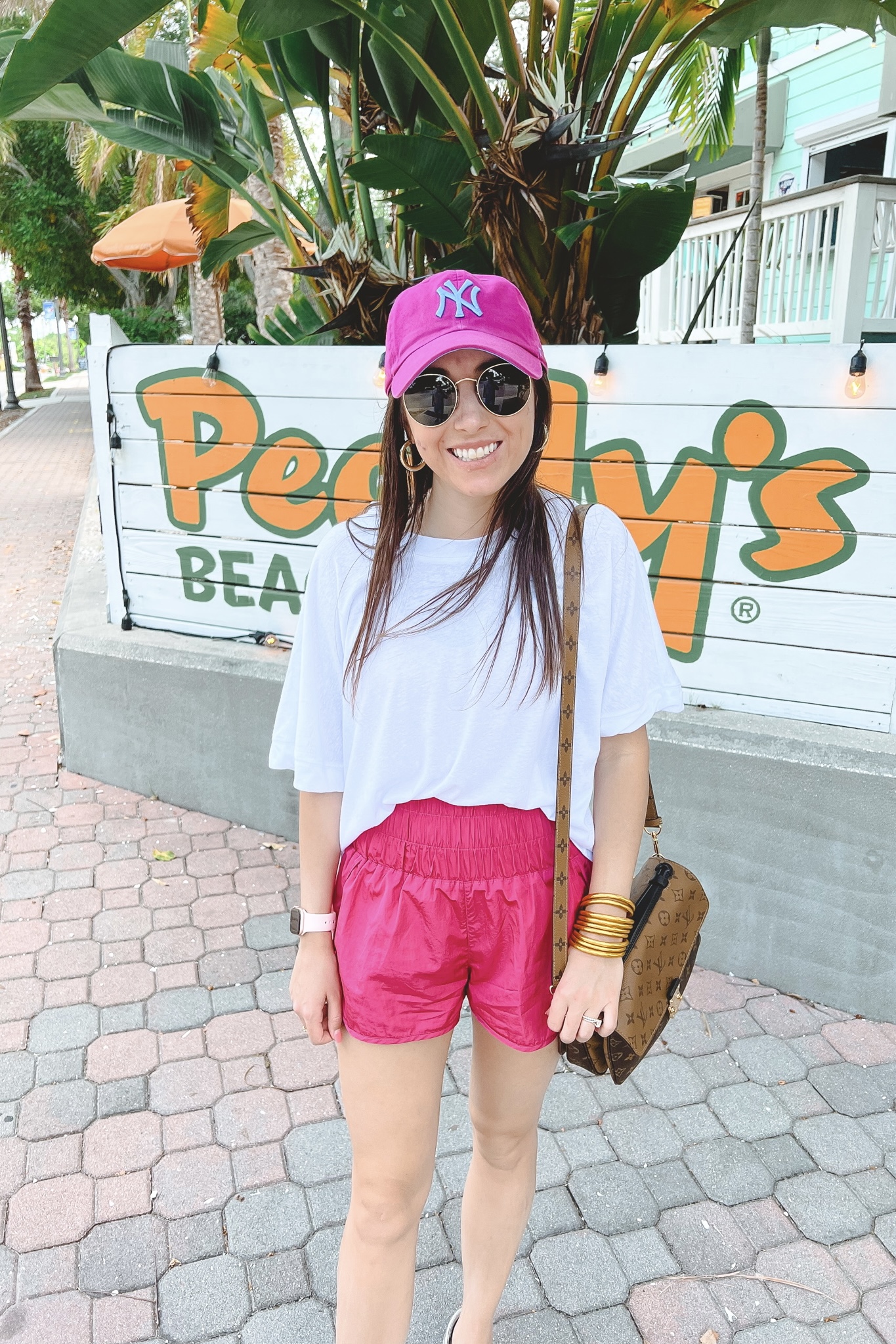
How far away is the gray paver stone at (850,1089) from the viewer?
273cm

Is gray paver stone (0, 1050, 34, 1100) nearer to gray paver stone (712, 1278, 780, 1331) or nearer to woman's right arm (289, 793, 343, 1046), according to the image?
woman's right arm (289, 793, 343, 1046)

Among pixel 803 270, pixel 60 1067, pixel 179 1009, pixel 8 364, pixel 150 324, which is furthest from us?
pixel 8 364

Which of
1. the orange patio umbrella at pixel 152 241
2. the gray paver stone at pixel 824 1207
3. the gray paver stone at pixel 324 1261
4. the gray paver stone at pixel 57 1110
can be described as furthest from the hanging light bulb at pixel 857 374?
the orange patio umbrella at pixel 152 241

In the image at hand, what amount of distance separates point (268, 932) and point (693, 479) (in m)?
2.17

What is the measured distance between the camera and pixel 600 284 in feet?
12.7

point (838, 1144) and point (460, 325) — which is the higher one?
point (460, 325)

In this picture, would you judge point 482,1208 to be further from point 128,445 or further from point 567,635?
point 128,445

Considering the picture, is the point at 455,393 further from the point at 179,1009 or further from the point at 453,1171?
the point at 179,1009

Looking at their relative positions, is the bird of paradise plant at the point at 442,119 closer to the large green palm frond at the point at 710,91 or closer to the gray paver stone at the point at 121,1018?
the large green palm frond at the point at 710,91

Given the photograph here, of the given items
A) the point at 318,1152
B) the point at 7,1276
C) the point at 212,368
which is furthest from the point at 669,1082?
the point at 212,368

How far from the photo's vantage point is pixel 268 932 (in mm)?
3545

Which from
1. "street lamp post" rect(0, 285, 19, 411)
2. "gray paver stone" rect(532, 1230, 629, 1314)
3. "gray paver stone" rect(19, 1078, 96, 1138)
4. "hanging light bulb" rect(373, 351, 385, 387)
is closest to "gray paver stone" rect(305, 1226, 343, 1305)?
"gray paver stone" rect(532, 1230, 629, 1314)

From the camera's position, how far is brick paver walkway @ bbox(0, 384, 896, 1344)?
213 centimetres

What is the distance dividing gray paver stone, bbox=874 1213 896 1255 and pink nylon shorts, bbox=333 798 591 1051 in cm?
130
